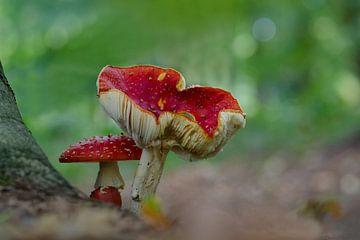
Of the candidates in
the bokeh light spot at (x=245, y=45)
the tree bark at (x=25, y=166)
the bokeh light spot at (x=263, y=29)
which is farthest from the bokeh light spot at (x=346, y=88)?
the tree bark at (x=25, y=166)

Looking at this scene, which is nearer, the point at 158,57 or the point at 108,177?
the point at 108,177

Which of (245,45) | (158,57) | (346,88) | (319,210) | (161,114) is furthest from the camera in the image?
(245,45)

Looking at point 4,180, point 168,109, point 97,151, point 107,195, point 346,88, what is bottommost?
point 4,180

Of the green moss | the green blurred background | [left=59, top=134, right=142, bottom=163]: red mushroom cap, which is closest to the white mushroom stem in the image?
[left=59, top=134, right=142, bottom=163]: red mushroom cap

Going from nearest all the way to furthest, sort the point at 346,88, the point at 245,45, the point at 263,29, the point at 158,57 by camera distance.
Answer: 1. the point at 158,57
2. the point at 346,88
3. the point at 245,45
4. the point at 263,29

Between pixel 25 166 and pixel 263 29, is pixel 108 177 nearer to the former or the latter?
pixel 25 166

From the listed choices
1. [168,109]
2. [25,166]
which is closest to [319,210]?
[168,109]

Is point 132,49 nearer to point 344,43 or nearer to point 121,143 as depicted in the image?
point 121,143
